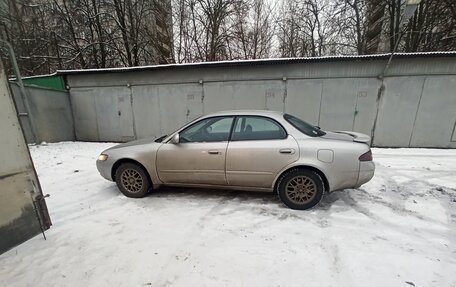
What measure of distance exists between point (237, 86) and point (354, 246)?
21.4ft

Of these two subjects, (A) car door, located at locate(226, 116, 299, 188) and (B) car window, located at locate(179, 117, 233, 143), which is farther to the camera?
(B) car window, located at locate(179, 117, 233, 143)

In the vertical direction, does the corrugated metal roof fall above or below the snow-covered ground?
above

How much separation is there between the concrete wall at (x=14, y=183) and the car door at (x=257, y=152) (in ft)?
8.24

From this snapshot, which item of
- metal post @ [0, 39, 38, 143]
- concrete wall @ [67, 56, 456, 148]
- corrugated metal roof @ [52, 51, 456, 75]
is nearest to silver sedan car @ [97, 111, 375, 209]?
corrugated metal roof @ [52, 51, 456, 75]

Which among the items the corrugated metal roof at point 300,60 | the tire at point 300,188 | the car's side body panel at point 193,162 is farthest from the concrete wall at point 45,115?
the tire at point 300,188

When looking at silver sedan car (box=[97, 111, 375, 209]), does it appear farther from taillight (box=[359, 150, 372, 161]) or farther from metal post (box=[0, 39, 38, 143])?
metal post (box=[0, 39, 38, 143])

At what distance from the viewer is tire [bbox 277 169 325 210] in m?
3.29

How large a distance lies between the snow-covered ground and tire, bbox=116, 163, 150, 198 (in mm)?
145

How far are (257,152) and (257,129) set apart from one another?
392 mm

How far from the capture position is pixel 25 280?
2150 millimetres

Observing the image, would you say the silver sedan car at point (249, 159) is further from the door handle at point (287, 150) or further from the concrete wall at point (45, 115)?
the concrete wall at point (45, 115)

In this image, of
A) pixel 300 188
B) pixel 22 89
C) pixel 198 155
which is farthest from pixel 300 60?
pixel 22 89

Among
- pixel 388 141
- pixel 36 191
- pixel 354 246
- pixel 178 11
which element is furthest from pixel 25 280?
pixel 178 11

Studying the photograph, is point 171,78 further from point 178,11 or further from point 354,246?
point 178,11
